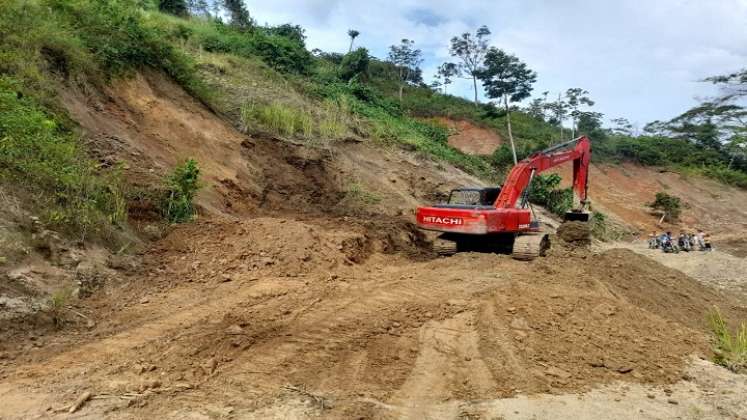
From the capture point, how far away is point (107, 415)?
368cm

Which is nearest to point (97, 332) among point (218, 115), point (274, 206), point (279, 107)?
point (274, 206)

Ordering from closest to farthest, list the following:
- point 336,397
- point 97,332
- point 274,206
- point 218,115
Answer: point 336,397, point 97,332, point 274,206, point 218,115

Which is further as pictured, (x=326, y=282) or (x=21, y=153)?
(x=326, y=282)

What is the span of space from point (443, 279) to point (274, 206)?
5.40 m

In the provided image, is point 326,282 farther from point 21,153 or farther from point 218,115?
point 218,115

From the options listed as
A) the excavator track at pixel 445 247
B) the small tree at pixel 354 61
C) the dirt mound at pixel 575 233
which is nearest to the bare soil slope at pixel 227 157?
the excavator track at pixel 445 247

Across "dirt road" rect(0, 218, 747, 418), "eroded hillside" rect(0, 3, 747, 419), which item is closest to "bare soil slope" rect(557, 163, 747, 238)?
"eroded hillside" rect(0, 3, 747, 419)

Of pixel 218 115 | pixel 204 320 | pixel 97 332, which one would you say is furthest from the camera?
pixel 218 115

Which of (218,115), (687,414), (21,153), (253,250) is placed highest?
(218,115)

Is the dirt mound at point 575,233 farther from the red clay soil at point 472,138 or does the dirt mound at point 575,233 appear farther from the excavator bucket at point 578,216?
the red clay soil at point 472,138

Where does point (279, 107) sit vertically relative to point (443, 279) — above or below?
above

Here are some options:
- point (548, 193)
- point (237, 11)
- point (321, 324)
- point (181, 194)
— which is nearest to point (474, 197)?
point (181, 194)

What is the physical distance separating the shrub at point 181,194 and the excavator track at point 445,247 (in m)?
4.60

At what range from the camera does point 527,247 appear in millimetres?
9852
